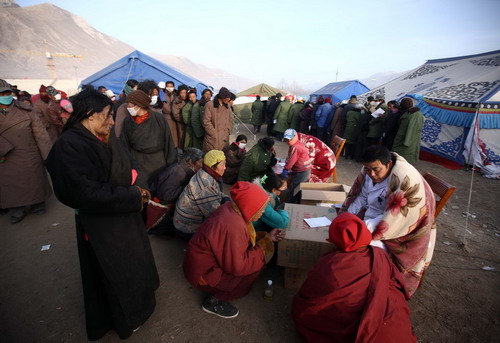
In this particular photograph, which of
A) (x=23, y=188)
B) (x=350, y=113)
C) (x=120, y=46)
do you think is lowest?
(x=23, y=188)

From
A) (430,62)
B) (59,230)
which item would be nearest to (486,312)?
(59,230)

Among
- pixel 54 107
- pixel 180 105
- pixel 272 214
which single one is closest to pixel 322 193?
pixel 272 214

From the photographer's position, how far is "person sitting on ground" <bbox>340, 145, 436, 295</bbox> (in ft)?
7.14

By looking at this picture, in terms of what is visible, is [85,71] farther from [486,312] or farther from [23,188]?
[486,312]

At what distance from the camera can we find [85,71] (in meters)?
68.1

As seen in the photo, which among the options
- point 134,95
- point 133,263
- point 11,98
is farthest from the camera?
point 11,98

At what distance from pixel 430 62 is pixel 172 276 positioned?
42.3ft

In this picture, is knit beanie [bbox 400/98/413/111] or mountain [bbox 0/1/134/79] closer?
knit beanie [bbox 400/98/413/111]

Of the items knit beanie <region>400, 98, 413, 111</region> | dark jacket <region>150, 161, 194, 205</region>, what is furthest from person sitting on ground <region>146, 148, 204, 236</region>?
knit beanie <region>400, 98, 413, 111</region>

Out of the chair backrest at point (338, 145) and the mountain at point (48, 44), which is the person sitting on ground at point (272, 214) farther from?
the mountain at point (48, 44)

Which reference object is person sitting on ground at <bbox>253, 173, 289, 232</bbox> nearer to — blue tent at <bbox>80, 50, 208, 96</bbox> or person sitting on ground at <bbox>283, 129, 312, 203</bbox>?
person sitting on ground at <bbox>283, 129, 312, 203</bbox>

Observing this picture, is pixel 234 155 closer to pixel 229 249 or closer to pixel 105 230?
pixel 229 249

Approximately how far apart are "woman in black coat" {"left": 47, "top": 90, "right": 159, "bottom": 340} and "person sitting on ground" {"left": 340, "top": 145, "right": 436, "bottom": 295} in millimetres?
1978

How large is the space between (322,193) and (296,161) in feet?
2.62
